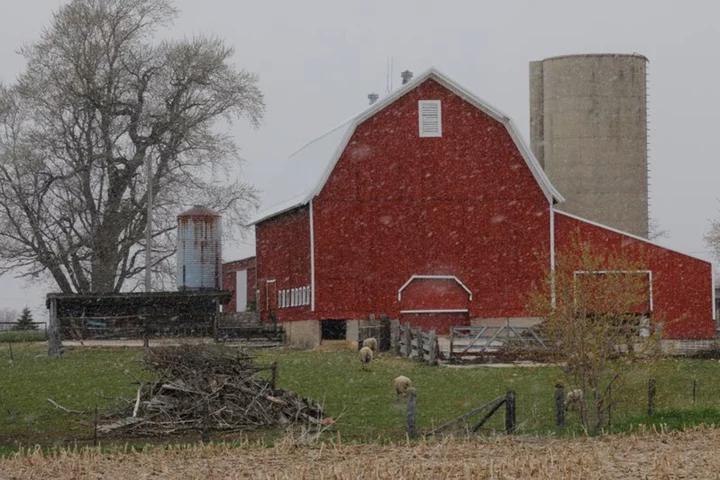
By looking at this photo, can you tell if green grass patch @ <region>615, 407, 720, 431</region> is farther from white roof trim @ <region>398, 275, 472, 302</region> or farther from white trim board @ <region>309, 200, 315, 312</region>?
white trim board @ <region>309, 200, 315, 312</region>

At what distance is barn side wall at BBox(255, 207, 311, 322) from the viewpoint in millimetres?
40031

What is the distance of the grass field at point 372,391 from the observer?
2000cm

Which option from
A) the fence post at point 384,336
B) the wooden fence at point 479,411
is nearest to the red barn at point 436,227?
the fence post at point 384,336

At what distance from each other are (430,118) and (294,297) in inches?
268

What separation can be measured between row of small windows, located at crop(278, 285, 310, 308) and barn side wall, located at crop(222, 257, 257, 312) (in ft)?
20.3

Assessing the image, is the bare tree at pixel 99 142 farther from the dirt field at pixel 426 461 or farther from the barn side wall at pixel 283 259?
the dirt field at pixel 426 461

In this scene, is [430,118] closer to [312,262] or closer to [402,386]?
[312,262]

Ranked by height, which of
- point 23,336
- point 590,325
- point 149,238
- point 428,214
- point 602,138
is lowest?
point 23,336

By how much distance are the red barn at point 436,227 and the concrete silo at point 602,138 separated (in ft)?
25.9

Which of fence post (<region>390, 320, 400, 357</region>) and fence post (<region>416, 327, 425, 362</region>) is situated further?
fence post (<region>390, 320, 400, 357</region>)

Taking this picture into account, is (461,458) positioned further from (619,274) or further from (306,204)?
(306,204)

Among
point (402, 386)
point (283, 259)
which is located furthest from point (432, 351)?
point (283, 259)

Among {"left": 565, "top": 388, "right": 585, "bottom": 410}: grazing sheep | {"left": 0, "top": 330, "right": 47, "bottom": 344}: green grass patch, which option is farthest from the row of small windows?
{"left": 565, "top": 388, "right": 585, "bottom": 410}: grazing sheep

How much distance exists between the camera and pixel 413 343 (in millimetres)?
33656
